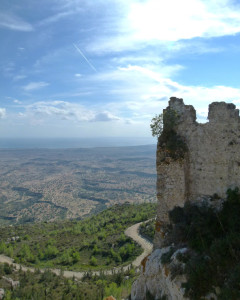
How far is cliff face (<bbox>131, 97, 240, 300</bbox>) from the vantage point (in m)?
11.3

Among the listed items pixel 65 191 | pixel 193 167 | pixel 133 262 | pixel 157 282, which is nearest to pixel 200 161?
pixel 193 167

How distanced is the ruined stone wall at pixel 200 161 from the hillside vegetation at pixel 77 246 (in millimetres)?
19170

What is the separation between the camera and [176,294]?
29.7ft

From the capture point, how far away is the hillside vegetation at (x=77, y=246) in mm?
29891

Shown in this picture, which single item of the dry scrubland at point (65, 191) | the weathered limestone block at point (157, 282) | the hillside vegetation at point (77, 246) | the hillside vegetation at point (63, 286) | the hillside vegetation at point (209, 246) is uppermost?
the hillside vegetation at point (209, 246)

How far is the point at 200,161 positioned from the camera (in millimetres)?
11969

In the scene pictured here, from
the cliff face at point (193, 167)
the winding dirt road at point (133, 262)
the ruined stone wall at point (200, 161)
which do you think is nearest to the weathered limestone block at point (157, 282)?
the cliff face at point (193, 167)

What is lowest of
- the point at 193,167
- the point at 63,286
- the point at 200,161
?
the point at 63,286

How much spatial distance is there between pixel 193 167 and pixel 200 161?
44cm

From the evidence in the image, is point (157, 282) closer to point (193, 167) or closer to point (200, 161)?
point (193, 167)

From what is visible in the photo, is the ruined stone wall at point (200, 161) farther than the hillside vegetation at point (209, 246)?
Yes

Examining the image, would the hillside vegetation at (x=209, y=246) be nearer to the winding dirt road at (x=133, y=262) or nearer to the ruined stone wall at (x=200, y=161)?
the ruined stone wall at (x=200, y=161)

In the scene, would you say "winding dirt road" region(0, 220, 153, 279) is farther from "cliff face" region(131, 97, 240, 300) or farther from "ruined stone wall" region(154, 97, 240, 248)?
"ruined stone wall" region(154, 97, 240, 248)

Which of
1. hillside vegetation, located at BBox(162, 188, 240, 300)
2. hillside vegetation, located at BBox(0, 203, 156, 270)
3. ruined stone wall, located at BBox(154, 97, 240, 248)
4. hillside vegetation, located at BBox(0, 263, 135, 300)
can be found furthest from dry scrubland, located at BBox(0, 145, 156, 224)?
hillside vegetation, located at BBox(162, 188, 240, 300)
